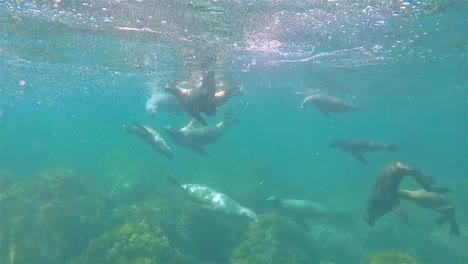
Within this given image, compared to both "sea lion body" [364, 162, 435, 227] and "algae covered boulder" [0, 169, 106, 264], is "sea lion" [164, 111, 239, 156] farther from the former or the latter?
"sea lion body" [364, 162, 435, 227]

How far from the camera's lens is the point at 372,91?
35938 millimetres

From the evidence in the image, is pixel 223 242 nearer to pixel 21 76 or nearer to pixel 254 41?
pixel 254 41

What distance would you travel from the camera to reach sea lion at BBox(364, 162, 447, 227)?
26.5 ft

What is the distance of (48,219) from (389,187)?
1352cm

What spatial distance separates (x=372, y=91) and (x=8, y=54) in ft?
105

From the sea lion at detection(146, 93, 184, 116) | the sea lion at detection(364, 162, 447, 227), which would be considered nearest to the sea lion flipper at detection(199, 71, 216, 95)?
the sea lion at detection(364, 162, 447, 227)

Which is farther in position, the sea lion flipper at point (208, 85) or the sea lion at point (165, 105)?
the sea lion at point (165, 105)

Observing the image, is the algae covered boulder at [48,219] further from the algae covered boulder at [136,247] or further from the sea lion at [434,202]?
the sea lion at [434,202]

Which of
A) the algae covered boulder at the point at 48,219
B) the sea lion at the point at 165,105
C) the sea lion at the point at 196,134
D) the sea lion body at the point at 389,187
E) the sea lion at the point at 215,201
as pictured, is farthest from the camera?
the sea lion at the point at 165,105

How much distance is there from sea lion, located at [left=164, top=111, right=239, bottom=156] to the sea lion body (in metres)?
8.80

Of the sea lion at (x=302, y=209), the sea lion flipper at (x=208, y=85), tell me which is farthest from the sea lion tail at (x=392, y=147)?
the sea lion flipper at (x=208, y=85)

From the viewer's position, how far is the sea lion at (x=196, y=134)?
15781mm

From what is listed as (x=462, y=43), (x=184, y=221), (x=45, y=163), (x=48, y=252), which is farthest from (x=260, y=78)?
(x=45, y=163)

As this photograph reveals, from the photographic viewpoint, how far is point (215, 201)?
14.7 m
